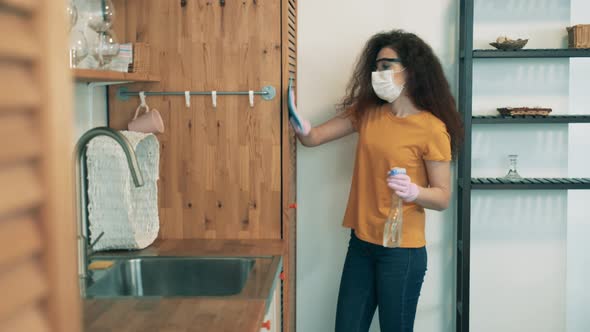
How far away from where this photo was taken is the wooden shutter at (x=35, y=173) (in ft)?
1.29

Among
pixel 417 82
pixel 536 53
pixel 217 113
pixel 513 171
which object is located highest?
pixel 536 53

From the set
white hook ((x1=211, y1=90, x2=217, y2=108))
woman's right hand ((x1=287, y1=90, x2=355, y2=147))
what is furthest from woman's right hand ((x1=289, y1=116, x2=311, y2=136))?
white hook ((x1=211, y1=90, x2=217, y2=108))

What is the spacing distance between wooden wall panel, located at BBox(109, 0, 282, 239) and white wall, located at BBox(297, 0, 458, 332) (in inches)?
22.0

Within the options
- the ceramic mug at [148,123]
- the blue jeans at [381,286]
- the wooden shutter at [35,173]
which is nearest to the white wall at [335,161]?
the blue jeans at [381,286]

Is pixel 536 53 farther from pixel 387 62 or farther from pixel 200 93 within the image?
pixel 200 93

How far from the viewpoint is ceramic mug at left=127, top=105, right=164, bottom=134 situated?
2.45 meters

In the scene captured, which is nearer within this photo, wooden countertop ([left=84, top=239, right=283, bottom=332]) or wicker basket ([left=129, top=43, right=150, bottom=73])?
wooden countertop ([left=84, top=239, right=283, bottom=332])

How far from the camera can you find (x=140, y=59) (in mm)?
2365

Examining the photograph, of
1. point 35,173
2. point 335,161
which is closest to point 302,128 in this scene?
point 335,161

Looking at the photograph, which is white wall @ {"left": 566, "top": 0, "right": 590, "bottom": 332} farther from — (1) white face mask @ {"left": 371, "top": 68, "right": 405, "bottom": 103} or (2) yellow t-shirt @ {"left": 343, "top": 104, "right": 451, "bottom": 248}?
A: (1) white face mask @ {"left": 371, "top": 68, "right": 405, "bottom": 103}

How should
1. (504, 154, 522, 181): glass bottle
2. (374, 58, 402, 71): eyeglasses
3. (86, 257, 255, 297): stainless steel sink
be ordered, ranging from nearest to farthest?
(86, 257, 255, 297): stainless steel sink → (374, 58, 402, 71): eyeglasses → (504, 154, 522, 181): glass bottle

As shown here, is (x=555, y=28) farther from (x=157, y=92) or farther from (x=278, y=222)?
(x=157, y=92)

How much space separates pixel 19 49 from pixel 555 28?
2.97 metres

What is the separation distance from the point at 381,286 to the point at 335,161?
0.76m
